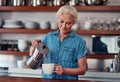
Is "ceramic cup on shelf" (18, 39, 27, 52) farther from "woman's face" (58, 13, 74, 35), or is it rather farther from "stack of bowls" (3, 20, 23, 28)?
"woman's face" (58, 13, 74, 35)

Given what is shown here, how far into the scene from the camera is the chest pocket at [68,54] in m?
1.90

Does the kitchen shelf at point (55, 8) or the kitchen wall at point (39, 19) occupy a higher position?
the kitchen shelf at point (55, 8)

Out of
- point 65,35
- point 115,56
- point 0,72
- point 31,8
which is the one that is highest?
point 31,8

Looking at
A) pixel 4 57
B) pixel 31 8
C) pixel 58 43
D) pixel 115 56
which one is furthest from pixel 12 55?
pixel 58 43

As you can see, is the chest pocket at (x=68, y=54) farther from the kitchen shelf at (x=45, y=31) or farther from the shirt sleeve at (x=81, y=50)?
the kitchen shelf at (x=45, y=31)

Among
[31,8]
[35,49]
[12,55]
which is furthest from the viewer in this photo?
[12,55]

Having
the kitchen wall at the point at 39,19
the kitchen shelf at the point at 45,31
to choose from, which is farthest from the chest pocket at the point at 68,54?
the kitchen wall at the point at 39,19

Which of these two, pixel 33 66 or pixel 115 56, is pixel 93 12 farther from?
pixel 33 66

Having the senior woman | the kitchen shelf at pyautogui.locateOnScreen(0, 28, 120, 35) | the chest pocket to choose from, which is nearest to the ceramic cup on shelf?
the kitchen shelf at pyautogui.locateOnScreen(0, 28, 120, 35)

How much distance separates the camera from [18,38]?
382 centimetres

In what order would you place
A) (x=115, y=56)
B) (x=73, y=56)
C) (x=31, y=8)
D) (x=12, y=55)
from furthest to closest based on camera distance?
(x=12, y=55) < (x=31, y=8) < (x=115, y=56) < (x=73, y=56)

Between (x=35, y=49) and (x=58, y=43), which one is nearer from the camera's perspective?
(x=35, y=49)

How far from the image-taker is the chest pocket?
6.22 feet

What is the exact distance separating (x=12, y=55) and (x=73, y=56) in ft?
6.76
